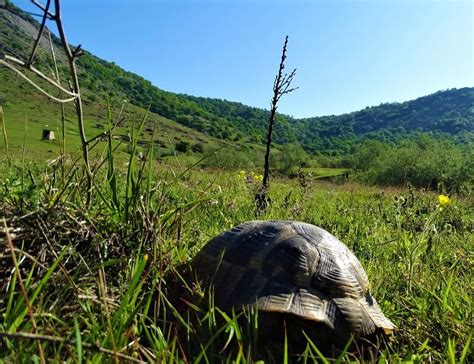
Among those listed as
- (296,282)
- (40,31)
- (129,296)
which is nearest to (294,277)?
(296,282)

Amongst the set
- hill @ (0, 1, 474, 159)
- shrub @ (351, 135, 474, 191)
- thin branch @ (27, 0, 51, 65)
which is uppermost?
hill @ (0, 1, 474, 159)

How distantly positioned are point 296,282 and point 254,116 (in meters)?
138

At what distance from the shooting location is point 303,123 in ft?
529

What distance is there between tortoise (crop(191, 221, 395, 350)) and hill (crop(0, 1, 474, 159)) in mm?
82186

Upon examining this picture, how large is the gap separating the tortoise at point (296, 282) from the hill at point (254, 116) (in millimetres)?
82186

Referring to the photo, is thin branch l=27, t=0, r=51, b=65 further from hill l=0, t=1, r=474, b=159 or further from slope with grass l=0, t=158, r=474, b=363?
hill l=0, t=1, r=474, b=159

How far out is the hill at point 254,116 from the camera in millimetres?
99438

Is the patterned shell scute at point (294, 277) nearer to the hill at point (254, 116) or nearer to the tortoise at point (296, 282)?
the tortoise at point (296, 282)

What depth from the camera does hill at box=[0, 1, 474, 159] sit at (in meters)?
99.4

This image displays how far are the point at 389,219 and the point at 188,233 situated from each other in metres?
3.61

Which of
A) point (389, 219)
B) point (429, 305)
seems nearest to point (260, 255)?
point (429, 305)

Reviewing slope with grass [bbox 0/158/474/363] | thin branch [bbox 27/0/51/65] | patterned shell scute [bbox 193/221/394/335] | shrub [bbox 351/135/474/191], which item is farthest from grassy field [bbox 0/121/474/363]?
shrub [bbox 351/135/474/191]

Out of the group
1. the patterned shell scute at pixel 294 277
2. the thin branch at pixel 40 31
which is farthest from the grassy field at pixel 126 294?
the thin branch at pixel 40 31

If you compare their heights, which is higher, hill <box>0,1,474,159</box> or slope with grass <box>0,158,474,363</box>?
hill <box>0,1,474,159</box>
